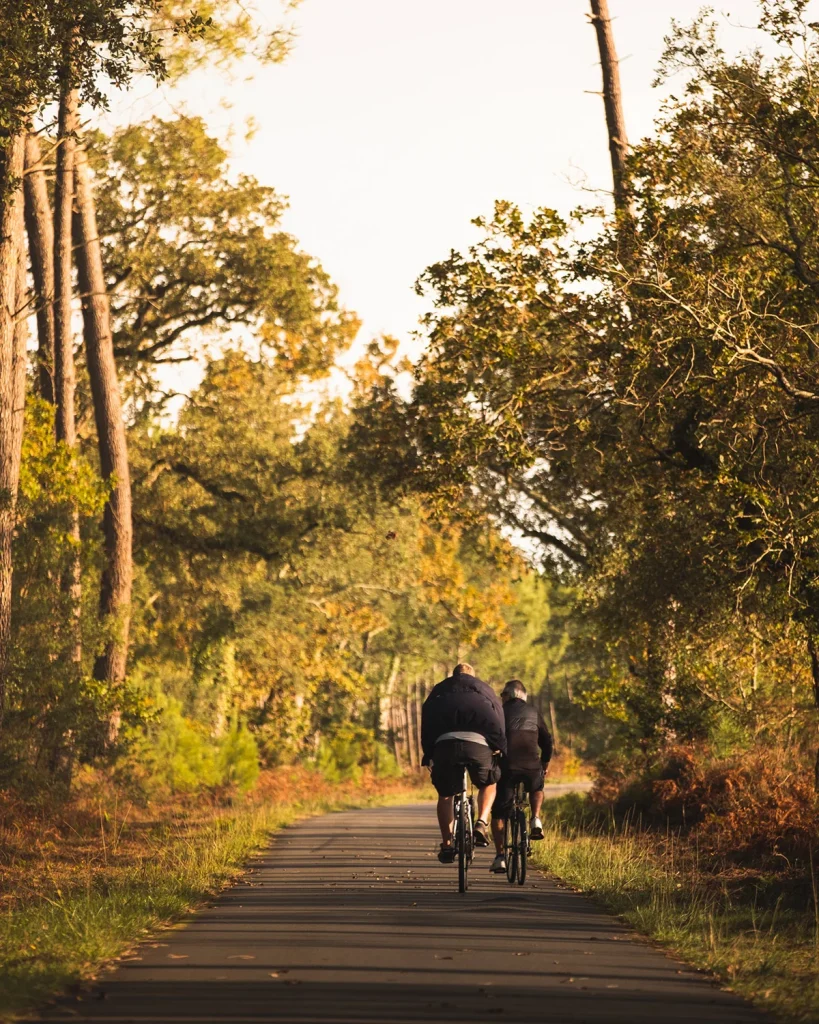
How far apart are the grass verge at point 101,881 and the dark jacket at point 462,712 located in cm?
255

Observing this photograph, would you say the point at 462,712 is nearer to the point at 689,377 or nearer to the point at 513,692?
the point at 513,692

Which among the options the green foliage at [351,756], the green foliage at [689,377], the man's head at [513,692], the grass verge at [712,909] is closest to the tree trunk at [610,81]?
the green foliage at [689,377]

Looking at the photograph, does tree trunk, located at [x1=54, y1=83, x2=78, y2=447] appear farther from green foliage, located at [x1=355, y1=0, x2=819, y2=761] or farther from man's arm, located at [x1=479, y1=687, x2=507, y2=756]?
man's arm, located at [x1=479, y1=687, x2=507, y2=756]

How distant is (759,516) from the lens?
1603cm

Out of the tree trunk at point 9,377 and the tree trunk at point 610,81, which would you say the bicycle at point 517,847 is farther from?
the tree trunk at point 610,81

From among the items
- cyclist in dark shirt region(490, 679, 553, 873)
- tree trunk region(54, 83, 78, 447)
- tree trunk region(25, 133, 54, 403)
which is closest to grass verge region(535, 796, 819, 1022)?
cyclist in dark shirt region(490, 679, 553, 873)

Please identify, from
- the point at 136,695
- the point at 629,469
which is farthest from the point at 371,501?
the point at 629,469

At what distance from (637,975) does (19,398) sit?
49.2 feet

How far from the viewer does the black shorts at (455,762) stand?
1353cm

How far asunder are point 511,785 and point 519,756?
31 cm

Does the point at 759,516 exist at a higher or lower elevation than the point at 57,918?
higher

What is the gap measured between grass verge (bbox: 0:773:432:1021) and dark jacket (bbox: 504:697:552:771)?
3122 mm

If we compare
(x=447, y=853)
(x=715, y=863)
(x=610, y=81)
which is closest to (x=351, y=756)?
(x=610, y=81)

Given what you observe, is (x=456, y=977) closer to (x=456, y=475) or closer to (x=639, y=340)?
(x=639, y=340)
